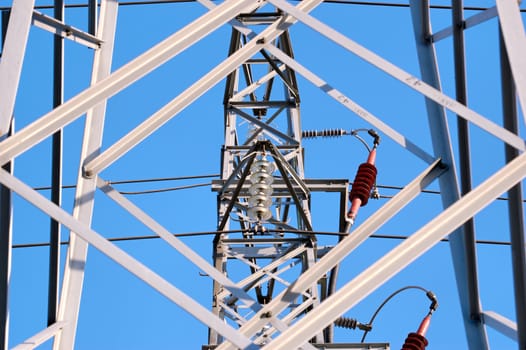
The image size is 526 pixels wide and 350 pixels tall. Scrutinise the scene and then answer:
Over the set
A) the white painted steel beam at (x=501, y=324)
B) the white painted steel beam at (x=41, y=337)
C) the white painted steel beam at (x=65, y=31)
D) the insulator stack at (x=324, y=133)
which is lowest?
the white painted steel beam at (x=41, y=337)

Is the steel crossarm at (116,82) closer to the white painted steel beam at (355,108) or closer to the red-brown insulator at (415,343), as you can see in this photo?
the white painted steel beam at (355,108)

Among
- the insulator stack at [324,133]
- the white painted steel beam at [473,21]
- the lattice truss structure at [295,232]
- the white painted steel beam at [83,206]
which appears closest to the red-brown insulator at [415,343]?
the lattice truss structure at [295,232]

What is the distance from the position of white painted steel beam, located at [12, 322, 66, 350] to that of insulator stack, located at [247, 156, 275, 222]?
345cm

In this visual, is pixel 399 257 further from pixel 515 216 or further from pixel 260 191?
pixel 260 191

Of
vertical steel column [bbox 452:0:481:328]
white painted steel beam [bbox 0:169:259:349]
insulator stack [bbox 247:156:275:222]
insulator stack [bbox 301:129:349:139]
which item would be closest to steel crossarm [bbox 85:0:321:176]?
vertical steel column [bbox 452:0:481:328]

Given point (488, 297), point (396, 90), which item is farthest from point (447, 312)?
point (396, 90)

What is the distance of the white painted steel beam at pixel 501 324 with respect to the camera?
656cm

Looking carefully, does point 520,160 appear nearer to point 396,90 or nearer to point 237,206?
point 237,206

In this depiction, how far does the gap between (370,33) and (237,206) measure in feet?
75.7

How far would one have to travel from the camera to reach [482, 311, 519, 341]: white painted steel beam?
6559 millimetres

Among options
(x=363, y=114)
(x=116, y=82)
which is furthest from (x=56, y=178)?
(x=363, y=114)

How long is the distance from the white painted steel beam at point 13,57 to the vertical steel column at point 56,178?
90cm

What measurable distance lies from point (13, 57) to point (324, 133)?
651 centimetres

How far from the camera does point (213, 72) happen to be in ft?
24.2
